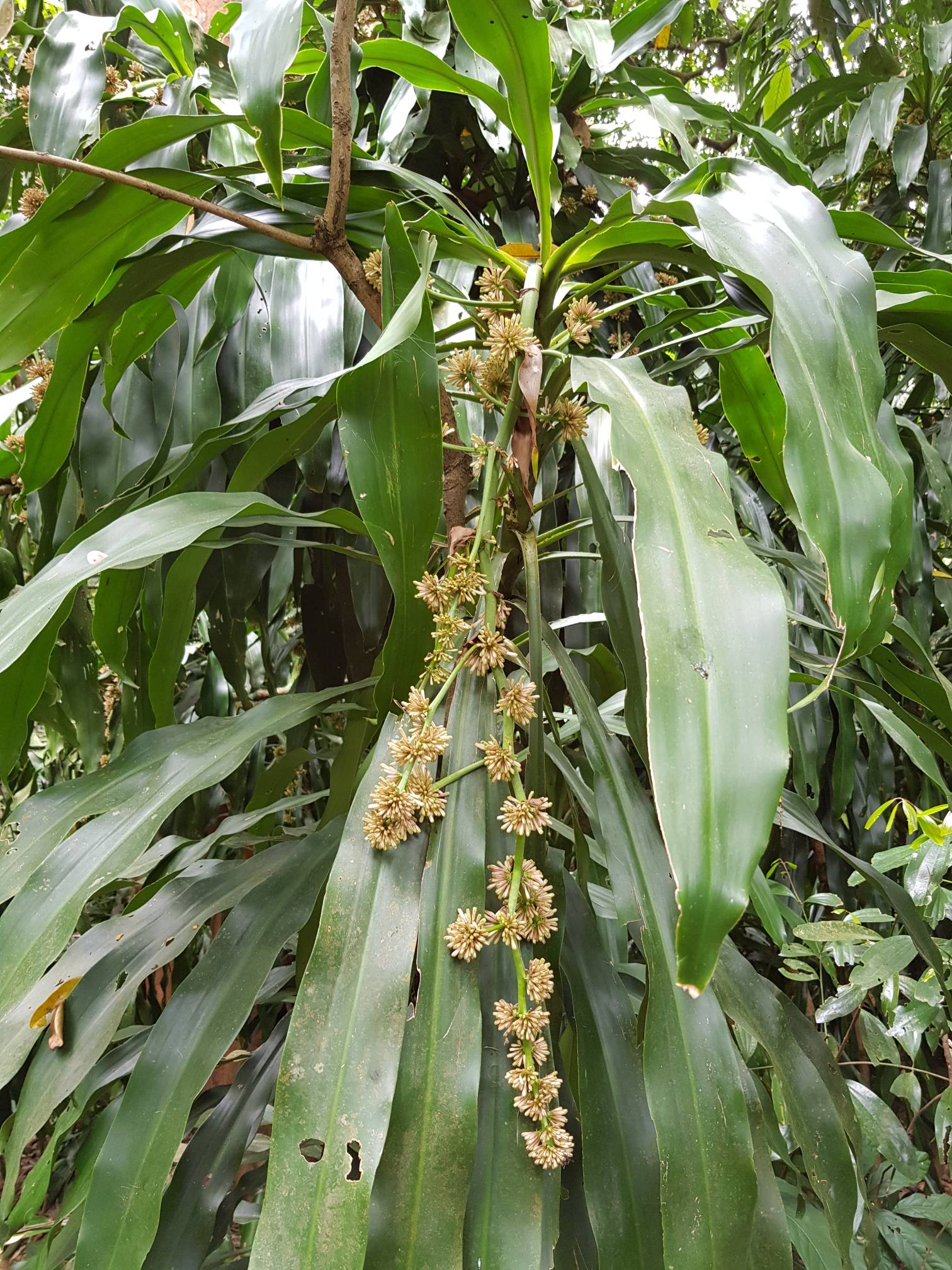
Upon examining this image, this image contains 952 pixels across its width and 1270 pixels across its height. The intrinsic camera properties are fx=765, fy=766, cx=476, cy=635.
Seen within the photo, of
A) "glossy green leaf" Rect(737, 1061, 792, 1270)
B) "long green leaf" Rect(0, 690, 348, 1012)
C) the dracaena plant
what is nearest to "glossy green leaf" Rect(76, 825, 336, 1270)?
the dracaena plant

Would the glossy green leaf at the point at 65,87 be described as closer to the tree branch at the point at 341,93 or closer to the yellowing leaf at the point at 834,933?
the tree branch at the point at 341,93

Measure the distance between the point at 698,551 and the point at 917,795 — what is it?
1366mm

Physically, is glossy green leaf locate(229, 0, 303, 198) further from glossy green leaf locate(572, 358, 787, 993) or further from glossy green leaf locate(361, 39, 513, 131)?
glossy green leaf locate(572, 358, 787, 993)

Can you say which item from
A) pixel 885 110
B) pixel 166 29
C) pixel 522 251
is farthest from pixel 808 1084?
pixel 885 110

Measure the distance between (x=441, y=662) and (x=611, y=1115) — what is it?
29 cm

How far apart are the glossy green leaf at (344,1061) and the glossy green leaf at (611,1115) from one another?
0.50 ft

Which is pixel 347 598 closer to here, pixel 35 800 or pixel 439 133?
pixel 35 800

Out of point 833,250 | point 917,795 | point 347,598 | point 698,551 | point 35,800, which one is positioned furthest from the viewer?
point 917,795

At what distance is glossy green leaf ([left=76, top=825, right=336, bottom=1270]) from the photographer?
42 cm

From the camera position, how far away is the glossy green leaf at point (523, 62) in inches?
20.6

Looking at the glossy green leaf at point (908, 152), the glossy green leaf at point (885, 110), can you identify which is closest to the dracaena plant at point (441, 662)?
the glossy green leaf at point (885, 110)

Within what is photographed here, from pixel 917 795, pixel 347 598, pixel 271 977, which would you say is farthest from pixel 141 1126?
pixel 917 795

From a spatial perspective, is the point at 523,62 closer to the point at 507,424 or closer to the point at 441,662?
the point at 507,424

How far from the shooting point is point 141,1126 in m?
0.45
